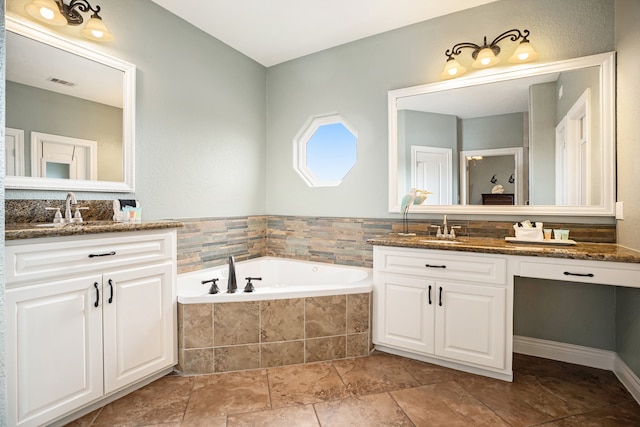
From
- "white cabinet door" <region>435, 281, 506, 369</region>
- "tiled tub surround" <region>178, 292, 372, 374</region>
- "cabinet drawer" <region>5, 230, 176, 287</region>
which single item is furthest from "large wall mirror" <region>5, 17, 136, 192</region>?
"white cabinet door" <region>435, 281, 506, 369</region>

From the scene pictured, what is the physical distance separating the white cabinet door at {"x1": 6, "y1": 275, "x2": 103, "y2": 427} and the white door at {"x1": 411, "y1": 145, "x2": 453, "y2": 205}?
2.41 meters

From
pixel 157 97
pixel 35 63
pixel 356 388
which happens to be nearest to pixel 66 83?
Result: pixel 35 63

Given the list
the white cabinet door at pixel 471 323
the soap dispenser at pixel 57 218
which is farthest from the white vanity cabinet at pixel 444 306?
the soap dispenser at pixel 57 218

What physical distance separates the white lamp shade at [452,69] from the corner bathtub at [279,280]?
1.77m

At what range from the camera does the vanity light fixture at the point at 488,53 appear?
2441mm

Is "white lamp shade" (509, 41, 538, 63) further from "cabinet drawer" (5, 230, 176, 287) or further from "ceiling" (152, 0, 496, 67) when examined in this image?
"cabinet drawer" (5, 230, 176, 287)

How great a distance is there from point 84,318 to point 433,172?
2.61 meters

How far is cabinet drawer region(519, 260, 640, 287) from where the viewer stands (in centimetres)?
178

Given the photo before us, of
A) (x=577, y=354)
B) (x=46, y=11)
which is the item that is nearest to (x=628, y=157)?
(x=577, y=354)

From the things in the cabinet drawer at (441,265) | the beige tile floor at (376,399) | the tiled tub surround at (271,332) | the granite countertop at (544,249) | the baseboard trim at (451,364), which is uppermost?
the granite countertop at (544,249)

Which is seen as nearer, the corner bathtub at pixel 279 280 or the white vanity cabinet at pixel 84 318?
the white vanity cabinet at pixel 84 318

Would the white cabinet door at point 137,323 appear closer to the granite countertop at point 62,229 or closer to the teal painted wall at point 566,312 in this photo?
the granite countertop at point 62,229

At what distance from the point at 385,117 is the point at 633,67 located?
1662mm

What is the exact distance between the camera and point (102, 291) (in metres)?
1.83
